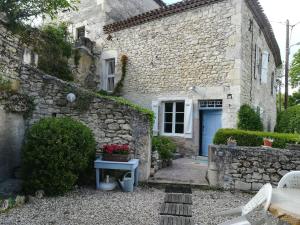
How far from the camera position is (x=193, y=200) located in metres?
5.27

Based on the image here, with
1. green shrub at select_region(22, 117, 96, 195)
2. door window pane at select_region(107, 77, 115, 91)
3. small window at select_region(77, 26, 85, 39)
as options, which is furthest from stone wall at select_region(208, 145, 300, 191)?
small window at select_region(77, 26, 85, 39)

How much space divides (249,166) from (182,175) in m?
1.66

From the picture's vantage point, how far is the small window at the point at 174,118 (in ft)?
35.2

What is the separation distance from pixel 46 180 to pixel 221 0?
8381 millimetres

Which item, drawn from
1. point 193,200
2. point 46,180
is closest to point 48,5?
point 46,180

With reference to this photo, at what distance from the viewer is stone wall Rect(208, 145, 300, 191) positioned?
230 inches

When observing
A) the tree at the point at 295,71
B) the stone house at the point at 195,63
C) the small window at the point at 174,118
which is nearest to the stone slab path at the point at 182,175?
the stone house at the point at 195,63

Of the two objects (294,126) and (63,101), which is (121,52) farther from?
(294,126)

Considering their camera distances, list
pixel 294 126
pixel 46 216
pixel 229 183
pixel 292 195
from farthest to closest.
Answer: pixel 294 126 → pixel 229 183 → pixel 46 216 → pixel 292 195

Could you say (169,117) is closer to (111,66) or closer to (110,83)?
(110,83)

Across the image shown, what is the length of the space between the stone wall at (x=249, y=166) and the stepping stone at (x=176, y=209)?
1.57m

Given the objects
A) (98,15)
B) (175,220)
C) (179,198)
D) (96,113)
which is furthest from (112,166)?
(98,15)

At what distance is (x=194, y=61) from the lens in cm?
1045

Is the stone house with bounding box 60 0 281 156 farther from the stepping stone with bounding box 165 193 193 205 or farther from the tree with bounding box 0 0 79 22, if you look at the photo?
the tree with bounding box 0 0 79 22
